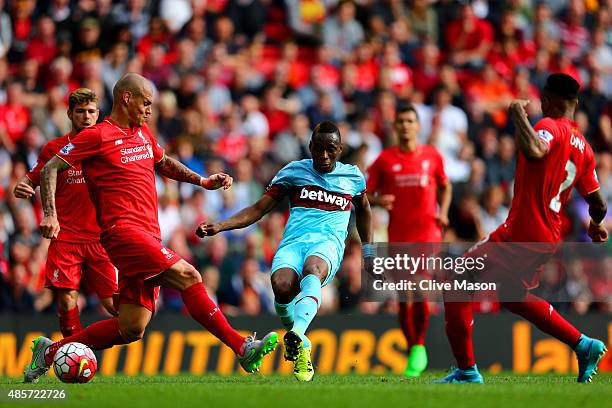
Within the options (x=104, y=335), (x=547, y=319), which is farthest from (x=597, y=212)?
(x=104, y=335)

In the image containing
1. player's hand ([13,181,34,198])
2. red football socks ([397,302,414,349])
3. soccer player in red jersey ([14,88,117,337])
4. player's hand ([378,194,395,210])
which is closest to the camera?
player's hand ([13,181,34,198])

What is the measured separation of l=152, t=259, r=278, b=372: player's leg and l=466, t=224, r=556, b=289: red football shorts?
84.2 inches

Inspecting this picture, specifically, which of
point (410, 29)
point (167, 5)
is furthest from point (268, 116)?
point (410, 29)

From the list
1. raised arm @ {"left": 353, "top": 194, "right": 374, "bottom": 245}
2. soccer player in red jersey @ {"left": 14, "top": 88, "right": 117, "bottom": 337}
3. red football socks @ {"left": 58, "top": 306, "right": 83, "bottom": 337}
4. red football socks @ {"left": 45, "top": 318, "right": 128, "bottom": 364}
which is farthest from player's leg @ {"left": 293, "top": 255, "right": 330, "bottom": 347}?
red football socks @ {"left": 58, "top": 306, "right": 83, "bottom": 337}

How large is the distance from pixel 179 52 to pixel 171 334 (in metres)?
5.72

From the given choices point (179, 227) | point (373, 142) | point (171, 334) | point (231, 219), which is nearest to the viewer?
point (231, 219)

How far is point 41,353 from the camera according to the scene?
425 inches

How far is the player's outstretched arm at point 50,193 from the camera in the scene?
960 cm

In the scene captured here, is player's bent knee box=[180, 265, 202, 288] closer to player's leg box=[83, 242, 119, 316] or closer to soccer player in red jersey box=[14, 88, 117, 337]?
soccer player in red jersey box=[14, 88, 117, 337]

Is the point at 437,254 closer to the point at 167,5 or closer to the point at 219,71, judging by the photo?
the point at 219,71

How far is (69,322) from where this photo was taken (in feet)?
38.0

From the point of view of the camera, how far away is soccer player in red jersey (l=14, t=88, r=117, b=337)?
37.9ft

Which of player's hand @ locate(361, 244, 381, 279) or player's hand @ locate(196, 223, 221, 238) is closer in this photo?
player's hand @ locate(196, 223, 221, 238)

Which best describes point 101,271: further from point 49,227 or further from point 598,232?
point 598,232
